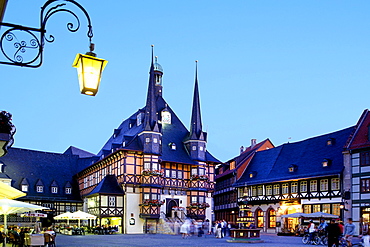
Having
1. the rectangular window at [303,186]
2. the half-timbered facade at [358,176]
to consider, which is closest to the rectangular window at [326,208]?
the half-timbered facade at [358,176]

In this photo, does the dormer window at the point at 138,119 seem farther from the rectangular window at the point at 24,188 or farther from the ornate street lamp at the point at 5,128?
the ornate street lamp at the point at 5,128

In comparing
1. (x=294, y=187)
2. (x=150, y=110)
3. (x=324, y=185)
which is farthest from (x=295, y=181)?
(x=150, y=110)

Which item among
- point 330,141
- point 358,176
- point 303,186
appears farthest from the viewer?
point 330,141

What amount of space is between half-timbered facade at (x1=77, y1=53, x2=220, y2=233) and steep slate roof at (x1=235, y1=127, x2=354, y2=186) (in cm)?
536

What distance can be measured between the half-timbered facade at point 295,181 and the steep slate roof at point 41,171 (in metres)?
23.2

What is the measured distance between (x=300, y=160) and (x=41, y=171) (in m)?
33.1

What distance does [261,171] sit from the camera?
52156mm

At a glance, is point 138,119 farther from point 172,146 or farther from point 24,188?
point 24,188

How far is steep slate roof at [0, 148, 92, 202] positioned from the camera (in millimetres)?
56875

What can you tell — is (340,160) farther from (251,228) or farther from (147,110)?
(147,110)

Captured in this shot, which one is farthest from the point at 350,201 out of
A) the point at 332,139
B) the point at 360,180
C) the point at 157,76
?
the point at 157,76

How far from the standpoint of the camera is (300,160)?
47.9m

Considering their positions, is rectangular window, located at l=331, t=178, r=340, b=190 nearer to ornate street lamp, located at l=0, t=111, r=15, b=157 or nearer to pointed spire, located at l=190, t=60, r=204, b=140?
pointed spire, located at l=190, t=60, r=204, b=140

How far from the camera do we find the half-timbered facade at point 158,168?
45312 mm
